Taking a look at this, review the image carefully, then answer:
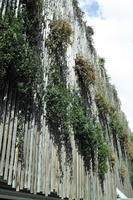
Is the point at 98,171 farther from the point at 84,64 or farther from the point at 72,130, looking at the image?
the point at 84,64

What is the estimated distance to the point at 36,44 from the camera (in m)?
6.60

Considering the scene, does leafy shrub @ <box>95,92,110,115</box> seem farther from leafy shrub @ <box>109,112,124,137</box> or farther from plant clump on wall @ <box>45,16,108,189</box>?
plant clump on wall @ <box>45,16,108,189</box>

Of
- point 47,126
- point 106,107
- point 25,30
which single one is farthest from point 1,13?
point 106,107

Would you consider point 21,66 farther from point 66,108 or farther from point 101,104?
point 101,104

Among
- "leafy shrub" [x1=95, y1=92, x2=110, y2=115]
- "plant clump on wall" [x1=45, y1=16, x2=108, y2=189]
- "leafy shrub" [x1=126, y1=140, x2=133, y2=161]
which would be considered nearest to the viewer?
"plant clump on wall" [x1=45, y1=16, x2=108, y2=189]

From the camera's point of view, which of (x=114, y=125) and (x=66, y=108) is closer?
(x=66, y=108)

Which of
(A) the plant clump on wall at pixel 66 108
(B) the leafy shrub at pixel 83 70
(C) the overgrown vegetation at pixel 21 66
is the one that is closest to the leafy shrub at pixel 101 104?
(B) the leafy shrub at pixel 83 70

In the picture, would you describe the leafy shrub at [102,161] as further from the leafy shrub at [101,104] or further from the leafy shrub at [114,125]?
the leafy shrub at [114,125]

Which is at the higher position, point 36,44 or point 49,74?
point 36,44

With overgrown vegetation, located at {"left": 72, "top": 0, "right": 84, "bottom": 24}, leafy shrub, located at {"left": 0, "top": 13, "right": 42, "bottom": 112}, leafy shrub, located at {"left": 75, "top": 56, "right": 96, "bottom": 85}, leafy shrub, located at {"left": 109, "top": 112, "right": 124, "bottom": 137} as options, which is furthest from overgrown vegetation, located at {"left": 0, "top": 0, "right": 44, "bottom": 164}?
leafy shrub, located at {"left": 109, "top": 112, "right": 124, "bottom": 137}

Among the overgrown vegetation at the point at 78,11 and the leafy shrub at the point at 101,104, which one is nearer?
the overgrown vegetation at the point at 78,11

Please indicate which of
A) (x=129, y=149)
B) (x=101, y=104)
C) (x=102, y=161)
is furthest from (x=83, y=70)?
(x=129, y=149)

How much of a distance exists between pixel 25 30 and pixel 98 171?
4.58 metres

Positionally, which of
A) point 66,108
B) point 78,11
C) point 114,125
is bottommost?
point 66,108
